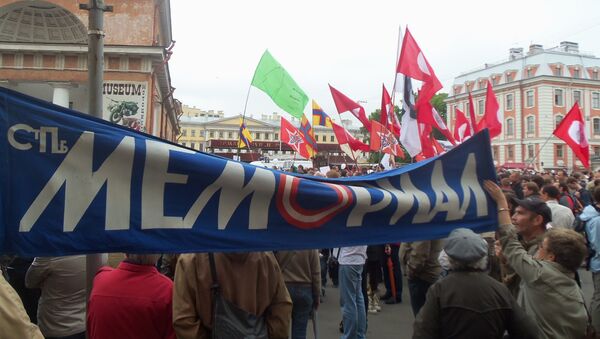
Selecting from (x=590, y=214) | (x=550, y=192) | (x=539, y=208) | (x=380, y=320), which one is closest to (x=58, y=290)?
(x=539, y=208)

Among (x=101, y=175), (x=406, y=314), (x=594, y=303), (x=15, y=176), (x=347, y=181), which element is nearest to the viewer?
(x=15, y=176)

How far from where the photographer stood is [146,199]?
7.63 feet

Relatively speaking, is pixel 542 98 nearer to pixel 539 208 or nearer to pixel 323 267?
pixel 323 267

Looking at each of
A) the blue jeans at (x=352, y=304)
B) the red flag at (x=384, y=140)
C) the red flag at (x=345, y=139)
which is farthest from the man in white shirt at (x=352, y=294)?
the red flag at (x=345, y=139)

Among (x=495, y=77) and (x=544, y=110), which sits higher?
(x=495, y=77)

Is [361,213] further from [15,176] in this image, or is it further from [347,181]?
[15,176]

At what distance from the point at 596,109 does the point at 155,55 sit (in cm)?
6242

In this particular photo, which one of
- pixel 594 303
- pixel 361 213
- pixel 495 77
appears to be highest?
pixel 495 77

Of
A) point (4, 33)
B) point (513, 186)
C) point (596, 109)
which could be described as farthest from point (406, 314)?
point (596, 109)

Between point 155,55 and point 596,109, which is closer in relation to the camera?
point 155,55

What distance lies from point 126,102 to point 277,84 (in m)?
9.40

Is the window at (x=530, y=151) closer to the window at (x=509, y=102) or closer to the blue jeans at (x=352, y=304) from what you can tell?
the window at (x=509, y=102)

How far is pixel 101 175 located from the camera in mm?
2236

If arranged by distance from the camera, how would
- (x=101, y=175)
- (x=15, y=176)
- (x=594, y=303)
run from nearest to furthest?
(x=15, y=176) < (x=101, y=175) < (x=594, y=303)
